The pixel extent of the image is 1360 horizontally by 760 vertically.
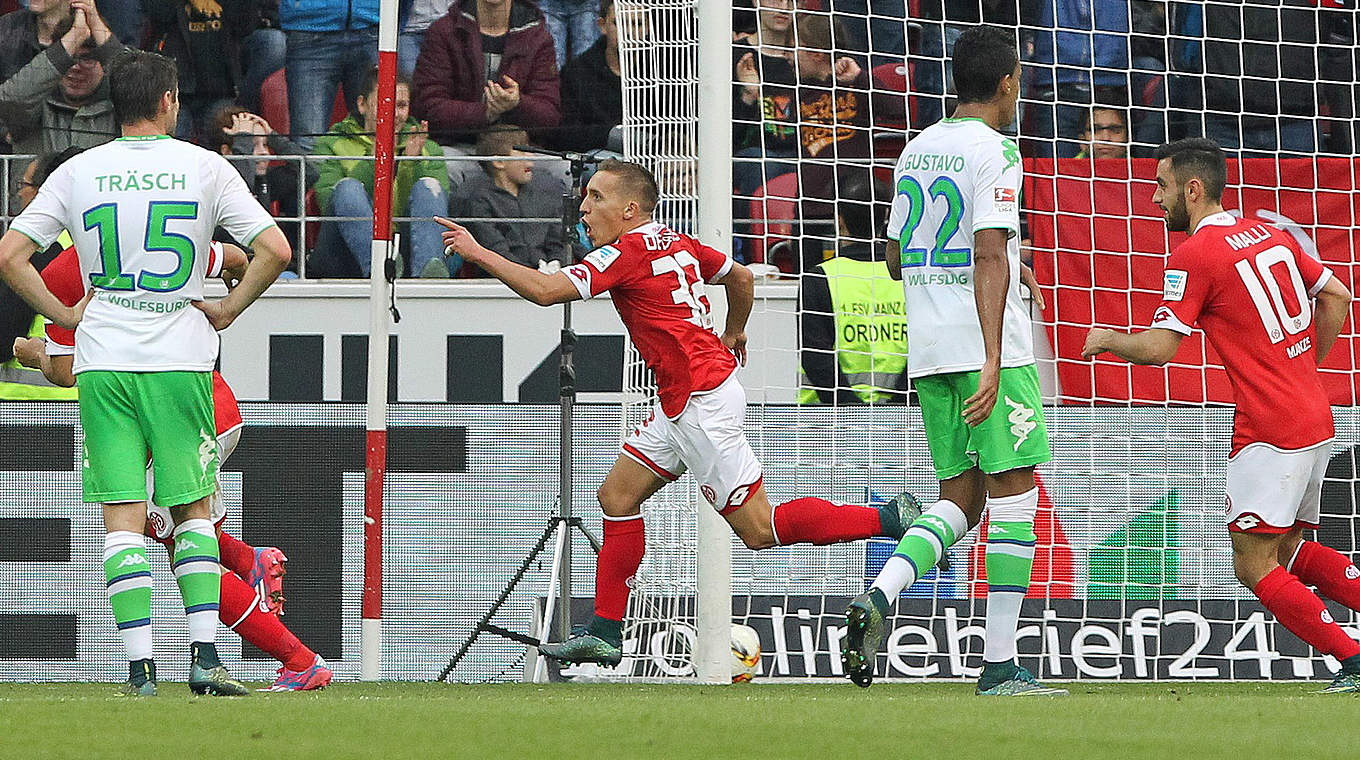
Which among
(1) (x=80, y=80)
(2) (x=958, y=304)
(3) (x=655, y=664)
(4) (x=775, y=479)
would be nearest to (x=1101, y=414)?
(4) (x=775, y=479)

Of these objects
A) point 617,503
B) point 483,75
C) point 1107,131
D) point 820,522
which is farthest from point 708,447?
point 483,75

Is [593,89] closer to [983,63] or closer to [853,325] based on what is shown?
[853,325]

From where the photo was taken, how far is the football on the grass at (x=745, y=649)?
6836mm

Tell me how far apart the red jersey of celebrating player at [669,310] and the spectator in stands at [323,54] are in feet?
21.3

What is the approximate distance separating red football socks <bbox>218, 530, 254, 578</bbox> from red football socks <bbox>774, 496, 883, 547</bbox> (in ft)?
6.09

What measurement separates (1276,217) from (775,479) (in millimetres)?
2805

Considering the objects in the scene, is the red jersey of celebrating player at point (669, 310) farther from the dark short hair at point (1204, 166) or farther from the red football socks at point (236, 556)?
the red football socks at point (236, 556)

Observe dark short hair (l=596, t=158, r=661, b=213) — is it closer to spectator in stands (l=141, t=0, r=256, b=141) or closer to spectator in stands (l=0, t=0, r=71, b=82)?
spectator in stands (l=141, t=0, r=256, b=141)

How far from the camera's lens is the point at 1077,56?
9.72 metres

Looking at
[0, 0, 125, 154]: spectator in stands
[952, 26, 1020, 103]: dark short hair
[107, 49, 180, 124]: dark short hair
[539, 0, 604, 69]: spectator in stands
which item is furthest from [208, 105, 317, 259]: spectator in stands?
[952, 26, 1020, 103]: dark short hair

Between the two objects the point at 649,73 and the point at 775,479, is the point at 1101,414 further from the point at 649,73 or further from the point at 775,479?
the point at 649,73

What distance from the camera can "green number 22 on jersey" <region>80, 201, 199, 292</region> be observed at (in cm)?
457

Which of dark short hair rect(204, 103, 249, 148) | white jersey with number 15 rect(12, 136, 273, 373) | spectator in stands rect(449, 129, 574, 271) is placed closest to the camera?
white jersey with number 15 rect(12, 136, 273, 373)

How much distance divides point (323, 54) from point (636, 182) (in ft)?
22.3
